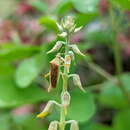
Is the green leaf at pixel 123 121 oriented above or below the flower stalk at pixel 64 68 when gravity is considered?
above

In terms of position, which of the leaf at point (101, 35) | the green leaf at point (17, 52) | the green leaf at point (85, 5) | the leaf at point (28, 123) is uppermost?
the leaf at point (101, 35)

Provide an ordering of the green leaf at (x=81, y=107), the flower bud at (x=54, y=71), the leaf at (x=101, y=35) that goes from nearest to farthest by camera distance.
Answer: the flower bud at (x=54, y=71)
the green leaf at (x=81, y=107)
the leaf at (x=101, y=35)

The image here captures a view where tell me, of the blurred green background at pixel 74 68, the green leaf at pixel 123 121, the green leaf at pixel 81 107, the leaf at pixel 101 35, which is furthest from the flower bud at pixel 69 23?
the leaf at pixel 101 35

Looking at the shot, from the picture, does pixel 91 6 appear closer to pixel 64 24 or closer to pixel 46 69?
pixel 46 69

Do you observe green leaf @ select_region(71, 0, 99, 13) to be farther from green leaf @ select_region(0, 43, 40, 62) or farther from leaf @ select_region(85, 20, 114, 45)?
leaf @ select_region(85, 20, 114, 45)

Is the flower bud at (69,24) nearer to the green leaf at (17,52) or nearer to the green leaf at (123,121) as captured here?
the green leaf at (17,52)

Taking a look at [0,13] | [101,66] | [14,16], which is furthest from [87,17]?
[0,13]
